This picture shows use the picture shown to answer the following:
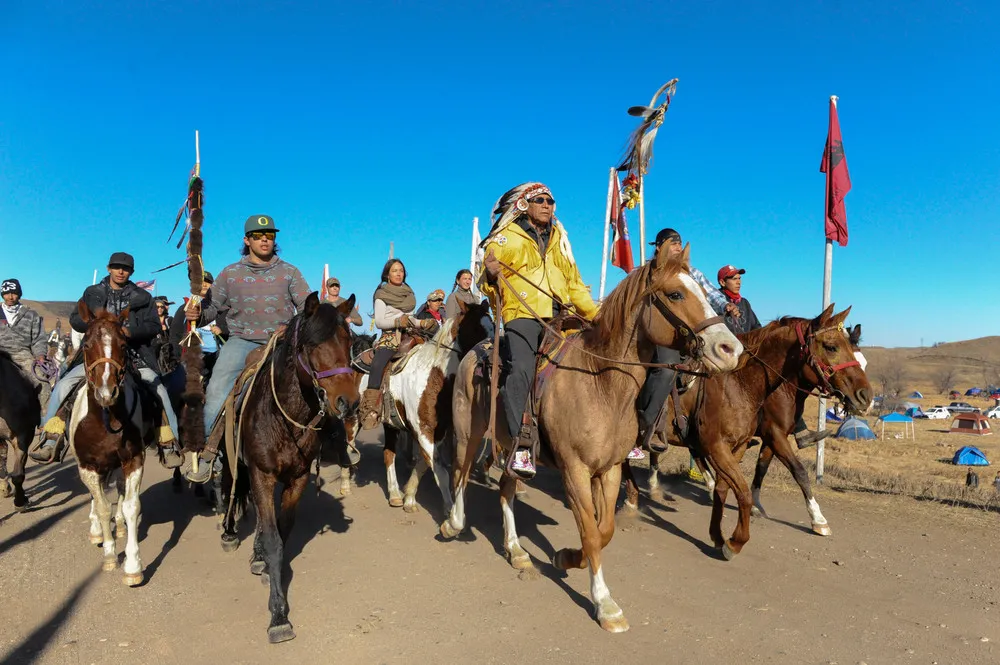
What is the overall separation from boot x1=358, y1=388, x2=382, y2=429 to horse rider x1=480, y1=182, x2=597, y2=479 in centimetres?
321

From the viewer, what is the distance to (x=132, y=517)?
562cm

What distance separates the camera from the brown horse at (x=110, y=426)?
523 cm

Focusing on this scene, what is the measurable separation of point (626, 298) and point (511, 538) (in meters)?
2.92

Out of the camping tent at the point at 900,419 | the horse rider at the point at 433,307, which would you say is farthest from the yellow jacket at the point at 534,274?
the camping tent at the point at 900,419

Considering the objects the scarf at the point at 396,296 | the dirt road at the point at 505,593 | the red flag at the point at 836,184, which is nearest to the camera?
the dirt road at the point at 505,593

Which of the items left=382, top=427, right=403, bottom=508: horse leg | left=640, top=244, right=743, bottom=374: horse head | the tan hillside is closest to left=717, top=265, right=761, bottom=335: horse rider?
left=640, top=244, right=743, bottom=374: horse head

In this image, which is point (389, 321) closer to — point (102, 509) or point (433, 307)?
point (433, 307)

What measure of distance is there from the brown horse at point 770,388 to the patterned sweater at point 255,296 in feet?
14.9

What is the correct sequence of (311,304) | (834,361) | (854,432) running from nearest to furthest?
(311,304)
(834,361)
(854,432)

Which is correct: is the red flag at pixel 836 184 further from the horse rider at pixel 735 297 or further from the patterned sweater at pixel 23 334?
the patterned sweater at pixel 23 334

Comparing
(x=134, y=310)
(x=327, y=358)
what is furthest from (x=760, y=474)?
(x=134, y=310)

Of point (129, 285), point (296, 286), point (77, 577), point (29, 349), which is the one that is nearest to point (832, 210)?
point (296, 286)

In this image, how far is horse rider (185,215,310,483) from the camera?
6328 mm

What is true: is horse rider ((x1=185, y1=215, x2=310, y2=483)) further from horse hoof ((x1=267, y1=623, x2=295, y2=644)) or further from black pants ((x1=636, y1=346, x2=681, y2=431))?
Result: black pants ((x1=636, y1=346, x2=681, y2=431))
